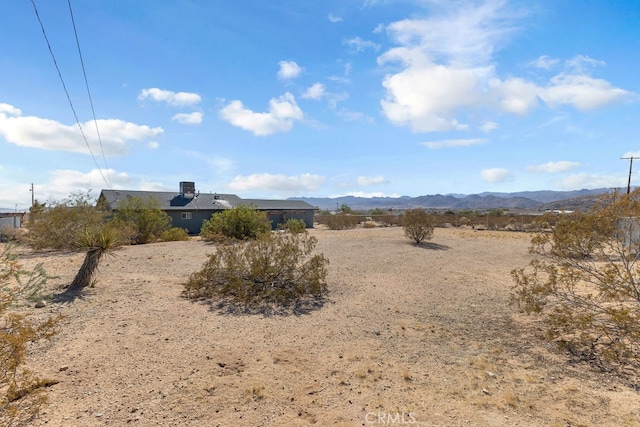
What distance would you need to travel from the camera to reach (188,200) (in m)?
31.8

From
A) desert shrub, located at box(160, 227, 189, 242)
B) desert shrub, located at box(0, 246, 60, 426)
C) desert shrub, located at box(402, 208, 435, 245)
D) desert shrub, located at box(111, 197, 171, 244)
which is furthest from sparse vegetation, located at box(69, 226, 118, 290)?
desert shrub, located at box(402, 208, 435, 245)

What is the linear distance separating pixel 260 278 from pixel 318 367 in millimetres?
3991

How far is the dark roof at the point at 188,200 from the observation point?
2880 centimetres

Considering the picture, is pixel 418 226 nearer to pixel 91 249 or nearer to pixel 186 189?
pixel 91 249

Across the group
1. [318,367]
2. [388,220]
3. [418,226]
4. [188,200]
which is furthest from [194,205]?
[318,367]

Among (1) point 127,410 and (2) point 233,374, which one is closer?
(1) point 127,410

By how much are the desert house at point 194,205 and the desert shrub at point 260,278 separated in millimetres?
18087

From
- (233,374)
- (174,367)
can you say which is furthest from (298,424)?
(174,367)

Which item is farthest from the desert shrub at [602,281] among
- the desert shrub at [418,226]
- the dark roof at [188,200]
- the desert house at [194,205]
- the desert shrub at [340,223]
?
the desert shrub at [340,223]

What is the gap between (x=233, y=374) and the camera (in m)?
4.32

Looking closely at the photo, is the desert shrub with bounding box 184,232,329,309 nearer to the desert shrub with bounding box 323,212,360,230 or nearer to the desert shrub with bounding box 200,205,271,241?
the desert shrub with bounding box 200,205,271,241

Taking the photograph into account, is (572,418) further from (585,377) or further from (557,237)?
(557,237)

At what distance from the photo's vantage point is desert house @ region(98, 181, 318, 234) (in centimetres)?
2903

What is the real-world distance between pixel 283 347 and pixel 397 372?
1767 mm
